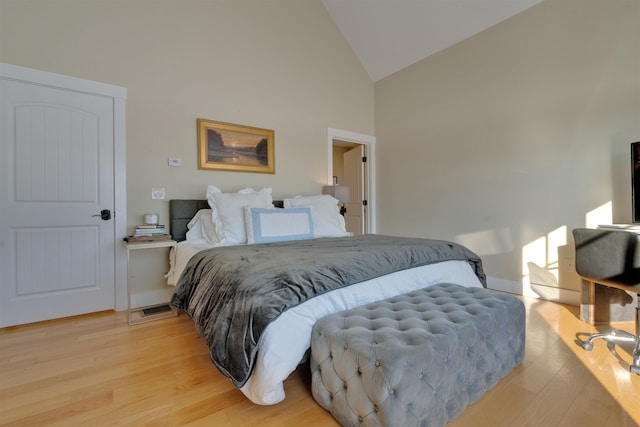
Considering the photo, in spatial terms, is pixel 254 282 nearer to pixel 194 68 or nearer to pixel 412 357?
pixel 412 357

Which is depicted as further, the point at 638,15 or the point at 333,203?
the point at 333,203

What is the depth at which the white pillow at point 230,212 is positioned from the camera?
2566mm

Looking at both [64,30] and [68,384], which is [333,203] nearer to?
[68,384]

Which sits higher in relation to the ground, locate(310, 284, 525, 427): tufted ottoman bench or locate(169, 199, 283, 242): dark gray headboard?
locate(169, 199, 283, 242): dark gray headboard

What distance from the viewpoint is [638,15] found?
2.37 metres

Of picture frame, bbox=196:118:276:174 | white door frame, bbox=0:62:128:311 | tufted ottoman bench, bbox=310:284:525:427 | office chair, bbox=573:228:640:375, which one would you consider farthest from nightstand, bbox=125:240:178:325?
office chair, bbox=573:228:640:375

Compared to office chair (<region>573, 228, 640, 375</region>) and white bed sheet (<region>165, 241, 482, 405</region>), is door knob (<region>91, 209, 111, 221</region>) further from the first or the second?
office chair (<region>573, 228, 640, 375</region>)

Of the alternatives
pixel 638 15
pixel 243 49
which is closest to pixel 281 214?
pixel 243 49

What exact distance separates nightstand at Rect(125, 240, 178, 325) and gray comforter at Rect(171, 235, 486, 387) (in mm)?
889

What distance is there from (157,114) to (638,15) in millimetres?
4229

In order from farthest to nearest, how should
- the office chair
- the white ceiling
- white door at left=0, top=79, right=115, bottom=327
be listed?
the white ceiling, white door at left=0, top=79, right=115, bottom=327, the office chair

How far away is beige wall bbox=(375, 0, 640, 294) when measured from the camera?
8.23 ft

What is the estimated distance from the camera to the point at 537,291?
2.98 meters

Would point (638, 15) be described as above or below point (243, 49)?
below
